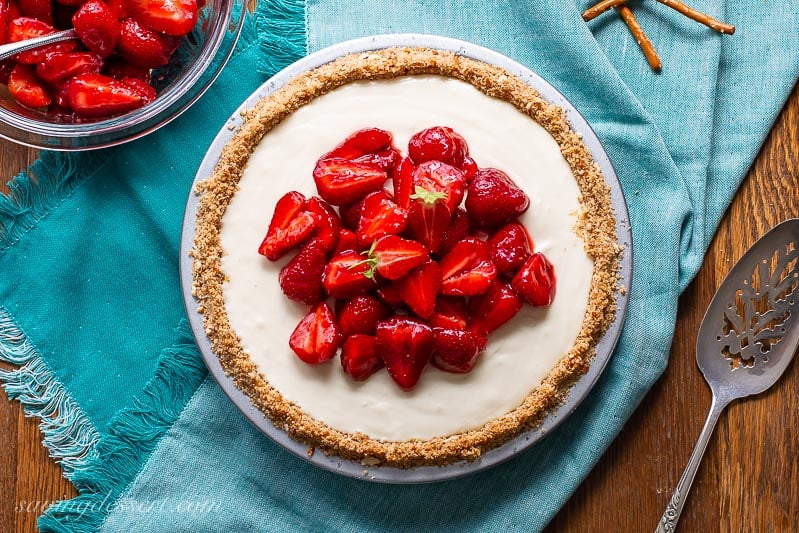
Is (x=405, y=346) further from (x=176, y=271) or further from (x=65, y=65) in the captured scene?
(x=65, y=65)

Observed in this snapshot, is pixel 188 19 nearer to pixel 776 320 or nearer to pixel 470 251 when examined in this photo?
pixel 470 251

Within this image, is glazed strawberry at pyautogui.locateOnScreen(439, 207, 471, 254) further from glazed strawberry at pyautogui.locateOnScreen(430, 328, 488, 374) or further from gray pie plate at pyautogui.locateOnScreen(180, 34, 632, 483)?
gray pie plate at pyautogui.locateOnScreen(180, 34, 632, 483)

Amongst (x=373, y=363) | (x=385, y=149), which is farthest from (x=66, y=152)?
(x=373, y=363)

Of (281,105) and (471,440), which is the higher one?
(281,105)

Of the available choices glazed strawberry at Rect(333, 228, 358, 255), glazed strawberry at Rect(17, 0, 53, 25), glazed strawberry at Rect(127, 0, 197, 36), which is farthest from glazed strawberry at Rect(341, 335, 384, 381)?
glazed strawberry at Rect(17, 0, 53, 25)

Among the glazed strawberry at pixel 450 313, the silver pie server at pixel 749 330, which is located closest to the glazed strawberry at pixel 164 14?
the glazed strawberry at pixel 450 313

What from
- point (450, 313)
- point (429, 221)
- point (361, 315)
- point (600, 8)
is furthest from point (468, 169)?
point (600, 8)
